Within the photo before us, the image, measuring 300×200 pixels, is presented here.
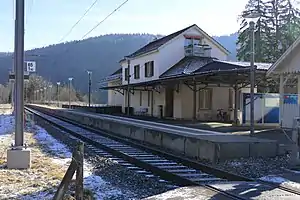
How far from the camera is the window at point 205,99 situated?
32.8m

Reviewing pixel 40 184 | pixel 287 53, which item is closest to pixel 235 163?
pixel 40 184

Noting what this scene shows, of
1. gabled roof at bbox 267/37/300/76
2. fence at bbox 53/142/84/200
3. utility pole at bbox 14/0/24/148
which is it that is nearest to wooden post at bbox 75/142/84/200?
fence at bbox 53/142/84/200

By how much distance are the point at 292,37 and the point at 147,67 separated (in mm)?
24641

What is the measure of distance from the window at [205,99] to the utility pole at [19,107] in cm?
2293

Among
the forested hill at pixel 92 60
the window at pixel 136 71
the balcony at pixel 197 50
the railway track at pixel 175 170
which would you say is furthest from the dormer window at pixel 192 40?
the forested hill at pixel 92 60

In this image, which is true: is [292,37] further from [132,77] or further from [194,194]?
[194,194]

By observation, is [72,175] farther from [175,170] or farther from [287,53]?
[287,53]

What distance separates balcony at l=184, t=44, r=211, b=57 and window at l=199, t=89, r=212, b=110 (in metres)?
4.98

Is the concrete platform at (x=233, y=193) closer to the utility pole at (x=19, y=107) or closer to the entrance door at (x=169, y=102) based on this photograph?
the utility pole at (x=19, y=107)

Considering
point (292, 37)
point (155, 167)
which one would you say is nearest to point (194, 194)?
point (155, 167)

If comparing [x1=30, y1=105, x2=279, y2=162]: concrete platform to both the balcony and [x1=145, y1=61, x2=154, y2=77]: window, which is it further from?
[x1=145, y1=61, x2=154, y2=77]: window

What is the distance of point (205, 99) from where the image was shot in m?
33.0

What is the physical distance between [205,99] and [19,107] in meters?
23.5

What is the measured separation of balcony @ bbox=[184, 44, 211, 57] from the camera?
36875mm
